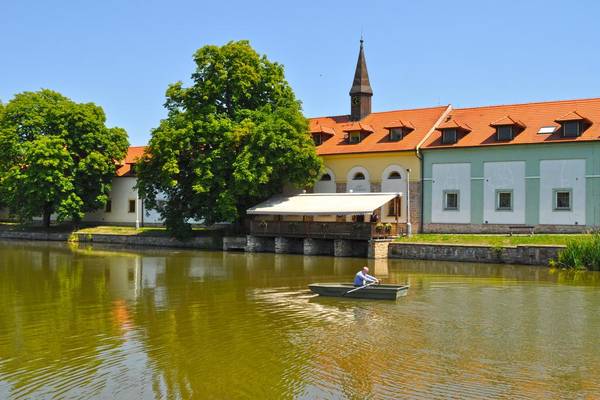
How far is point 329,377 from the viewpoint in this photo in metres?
12.2

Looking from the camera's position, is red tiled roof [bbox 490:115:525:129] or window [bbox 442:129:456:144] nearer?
red tiled roof [bbox 490:115:525:129]

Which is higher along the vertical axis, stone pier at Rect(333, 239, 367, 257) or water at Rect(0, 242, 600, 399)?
stone pier at Rect(333, 239, 367, 257)

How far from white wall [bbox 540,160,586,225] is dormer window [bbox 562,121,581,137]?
5.41ft

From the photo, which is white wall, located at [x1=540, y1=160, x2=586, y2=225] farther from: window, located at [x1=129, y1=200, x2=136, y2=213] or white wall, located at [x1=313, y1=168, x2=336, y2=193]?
window, located at [x1=129, y1=200, x2=136, y2=213]

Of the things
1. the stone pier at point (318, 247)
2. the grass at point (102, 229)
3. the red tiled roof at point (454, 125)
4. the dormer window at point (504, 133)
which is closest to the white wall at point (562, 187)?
the dormer window at point (504, 133)

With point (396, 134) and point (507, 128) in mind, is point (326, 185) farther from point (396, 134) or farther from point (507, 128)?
point (507, 128)

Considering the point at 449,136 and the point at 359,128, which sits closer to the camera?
the point at 449,136

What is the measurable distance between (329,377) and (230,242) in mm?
31803

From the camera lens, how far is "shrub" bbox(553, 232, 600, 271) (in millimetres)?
29672

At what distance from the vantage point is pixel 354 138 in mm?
46781

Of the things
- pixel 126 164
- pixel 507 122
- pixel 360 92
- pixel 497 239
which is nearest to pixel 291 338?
pixel 497 239

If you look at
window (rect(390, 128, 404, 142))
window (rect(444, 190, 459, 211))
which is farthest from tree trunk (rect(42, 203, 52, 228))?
window (rect(444, 190, 459, 211))

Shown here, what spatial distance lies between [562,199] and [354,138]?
15404 millimetres

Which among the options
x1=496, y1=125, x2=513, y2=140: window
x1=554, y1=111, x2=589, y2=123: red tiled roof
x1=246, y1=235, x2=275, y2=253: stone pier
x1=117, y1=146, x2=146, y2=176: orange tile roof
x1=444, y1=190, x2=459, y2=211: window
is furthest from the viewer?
x1=117, y1=146, x2=146, y2=176: orange tile roof
